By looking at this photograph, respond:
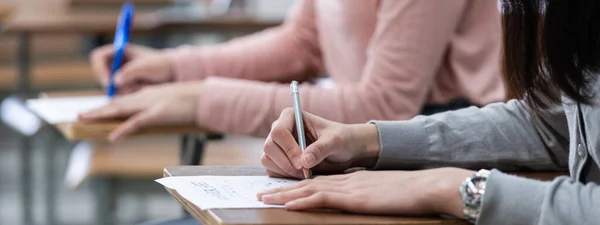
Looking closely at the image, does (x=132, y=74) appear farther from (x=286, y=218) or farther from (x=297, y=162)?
(x=286, y=218)

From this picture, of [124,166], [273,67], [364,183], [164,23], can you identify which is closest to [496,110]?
[364,183]

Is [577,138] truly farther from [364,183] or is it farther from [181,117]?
[181,117]

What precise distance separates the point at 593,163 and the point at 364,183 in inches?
10.2

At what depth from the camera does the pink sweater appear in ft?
5.41

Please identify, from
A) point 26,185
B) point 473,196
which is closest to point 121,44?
point 473,196

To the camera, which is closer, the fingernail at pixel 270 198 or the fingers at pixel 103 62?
the fingernail at pixel 270 198

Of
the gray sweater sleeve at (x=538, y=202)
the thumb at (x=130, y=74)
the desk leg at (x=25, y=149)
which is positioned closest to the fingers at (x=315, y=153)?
the gray sweater sleeve at (x=538, y=202)

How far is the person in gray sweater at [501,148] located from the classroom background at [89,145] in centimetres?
70

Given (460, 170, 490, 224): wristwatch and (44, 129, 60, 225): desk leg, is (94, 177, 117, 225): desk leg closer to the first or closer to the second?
(44, 129, 60, 225): desk leg

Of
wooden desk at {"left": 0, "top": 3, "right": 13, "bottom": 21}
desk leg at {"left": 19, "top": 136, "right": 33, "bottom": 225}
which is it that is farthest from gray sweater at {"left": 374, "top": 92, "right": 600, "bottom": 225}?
wooden desk at {"left": 0, "top": 3, "right": 13, "bottom": 21}

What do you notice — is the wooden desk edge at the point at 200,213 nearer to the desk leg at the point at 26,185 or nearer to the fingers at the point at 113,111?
the fingers at the point at 113,111

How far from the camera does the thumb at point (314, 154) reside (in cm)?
115

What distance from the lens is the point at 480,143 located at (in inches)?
50.3

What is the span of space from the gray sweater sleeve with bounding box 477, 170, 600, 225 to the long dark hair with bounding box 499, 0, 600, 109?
11 centimetres
